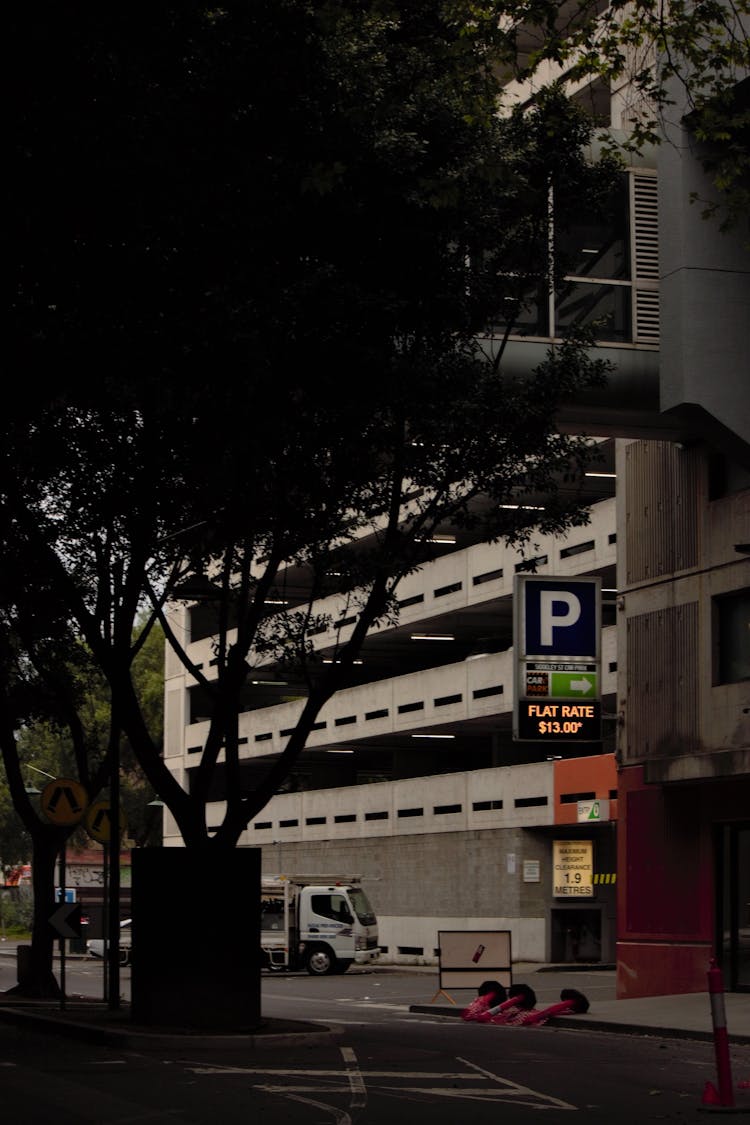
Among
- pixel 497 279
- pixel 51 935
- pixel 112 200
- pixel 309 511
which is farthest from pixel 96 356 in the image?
pixel 51 935

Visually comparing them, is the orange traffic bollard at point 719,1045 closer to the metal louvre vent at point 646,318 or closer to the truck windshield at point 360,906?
the metal louvre vent at point 646,318

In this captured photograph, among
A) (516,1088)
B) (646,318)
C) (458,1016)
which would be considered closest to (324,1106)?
(516,1088)

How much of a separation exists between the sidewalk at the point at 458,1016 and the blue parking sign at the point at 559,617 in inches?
228

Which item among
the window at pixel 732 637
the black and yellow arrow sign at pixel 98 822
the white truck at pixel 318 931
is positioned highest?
the window at pixel 732 637

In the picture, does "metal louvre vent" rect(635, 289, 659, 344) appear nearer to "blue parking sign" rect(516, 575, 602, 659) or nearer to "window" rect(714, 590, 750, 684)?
"window" rect(714, 590, 750, 684)

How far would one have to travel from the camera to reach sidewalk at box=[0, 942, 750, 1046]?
1942cm

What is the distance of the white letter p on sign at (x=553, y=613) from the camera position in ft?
98.4

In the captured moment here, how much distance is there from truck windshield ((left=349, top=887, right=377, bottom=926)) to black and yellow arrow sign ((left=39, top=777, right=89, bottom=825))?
22.1m

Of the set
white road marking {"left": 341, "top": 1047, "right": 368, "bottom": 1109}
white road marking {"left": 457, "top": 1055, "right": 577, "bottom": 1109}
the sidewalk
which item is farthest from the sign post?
white road marking {"left": 457, "top": 1055, "right": 577, "bottom": 1109}

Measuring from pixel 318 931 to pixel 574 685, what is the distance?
1812cm

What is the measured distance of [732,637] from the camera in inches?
1105

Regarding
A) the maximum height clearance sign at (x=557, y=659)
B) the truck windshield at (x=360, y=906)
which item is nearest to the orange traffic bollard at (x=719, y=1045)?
the maximum height clearance sign at (x=557, y=659)

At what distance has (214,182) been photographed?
1560 centimetres

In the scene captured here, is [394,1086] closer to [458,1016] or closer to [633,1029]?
[633,1029]
